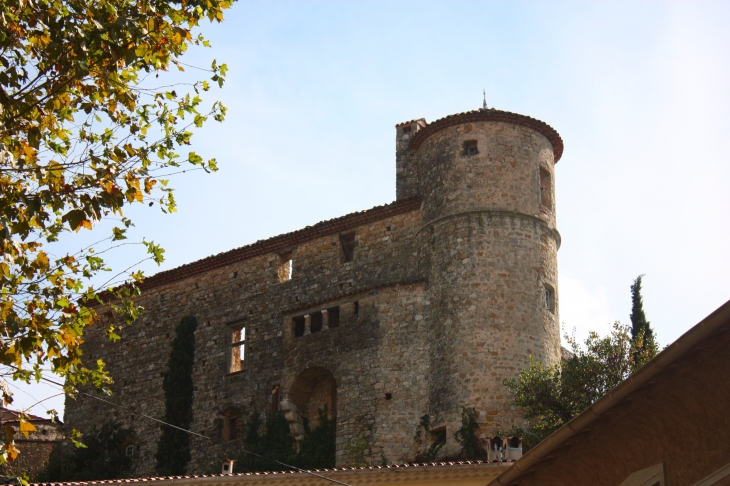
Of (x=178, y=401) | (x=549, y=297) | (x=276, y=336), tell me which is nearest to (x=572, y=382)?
(x=549, y=297)

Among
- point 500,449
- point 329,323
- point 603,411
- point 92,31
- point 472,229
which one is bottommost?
point 603,411

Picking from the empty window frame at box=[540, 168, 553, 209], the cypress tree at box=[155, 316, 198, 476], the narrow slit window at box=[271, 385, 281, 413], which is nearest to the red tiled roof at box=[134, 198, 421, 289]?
the cypress tree at box=[155, 316, 198, 476]

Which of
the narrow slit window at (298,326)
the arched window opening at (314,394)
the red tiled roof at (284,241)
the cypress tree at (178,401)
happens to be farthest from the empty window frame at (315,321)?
the cypress tree at (178,401)

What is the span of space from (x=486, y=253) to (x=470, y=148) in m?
3.36

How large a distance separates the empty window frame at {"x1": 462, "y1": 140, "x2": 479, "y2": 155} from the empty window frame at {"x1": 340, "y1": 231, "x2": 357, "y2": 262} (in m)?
4.20

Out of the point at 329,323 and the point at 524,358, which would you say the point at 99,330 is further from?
the point at 524,358

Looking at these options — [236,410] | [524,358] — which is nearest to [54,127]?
[524,358]

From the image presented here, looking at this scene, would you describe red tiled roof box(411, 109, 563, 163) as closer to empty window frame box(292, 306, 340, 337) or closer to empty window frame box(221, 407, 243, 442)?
empty window frame box(292, 306, 340, 337)

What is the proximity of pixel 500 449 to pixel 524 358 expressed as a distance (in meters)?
3.41

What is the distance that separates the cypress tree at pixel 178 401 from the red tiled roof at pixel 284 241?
5.69ft

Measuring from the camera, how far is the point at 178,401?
3189 centimetres

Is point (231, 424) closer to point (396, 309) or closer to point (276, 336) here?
point (276, 336)

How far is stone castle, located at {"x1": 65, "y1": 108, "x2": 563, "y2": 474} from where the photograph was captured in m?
27.3

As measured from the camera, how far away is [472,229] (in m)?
28.4
